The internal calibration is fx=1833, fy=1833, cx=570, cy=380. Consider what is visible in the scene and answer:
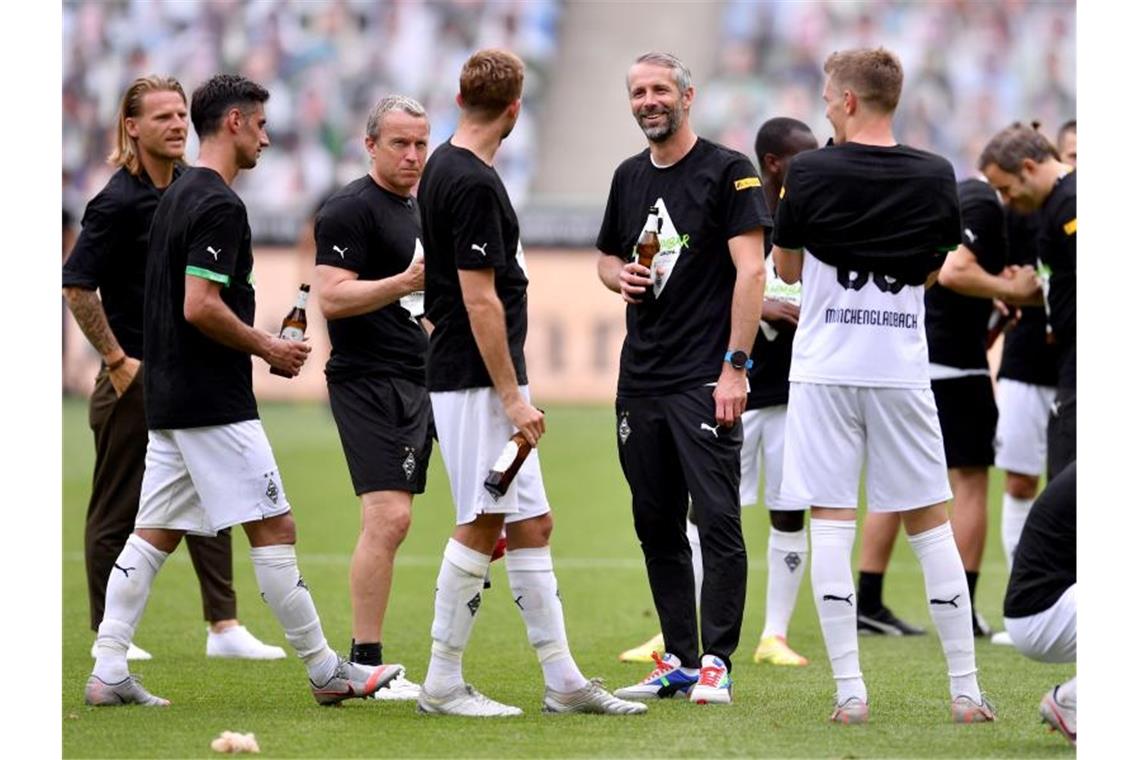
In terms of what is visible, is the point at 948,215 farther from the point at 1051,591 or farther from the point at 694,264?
the point at 1051,591

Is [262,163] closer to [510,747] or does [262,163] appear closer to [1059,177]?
[1059,177]

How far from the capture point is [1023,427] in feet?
31.4

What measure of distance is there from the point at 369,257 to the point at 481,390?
114 cm

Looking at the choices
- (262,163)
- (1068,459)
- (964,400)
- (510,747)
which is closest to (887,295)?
(510,747)

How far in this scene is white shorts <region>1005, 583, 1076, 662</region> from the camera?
5371mm

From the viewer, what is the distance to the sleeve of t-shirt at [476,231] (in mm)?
6055

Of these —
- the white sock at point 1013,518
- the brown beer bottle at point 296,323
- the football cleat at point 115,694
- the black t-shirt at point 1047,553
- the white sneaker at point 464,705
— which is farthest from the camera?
the white sock at point 1013,518

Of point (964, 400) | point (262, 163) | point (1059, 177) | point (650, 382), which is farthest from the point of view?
point (262, 163)

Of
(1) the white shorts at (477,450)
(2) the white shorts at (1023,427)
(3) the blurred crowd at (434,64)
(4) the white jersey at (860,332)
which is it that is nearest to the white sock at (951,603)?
(4) the white jersey at (860,332)

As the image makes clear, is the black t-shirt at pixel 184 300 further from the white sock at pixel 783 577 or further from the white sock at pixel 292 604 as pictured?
the white sock at pixel 783 577

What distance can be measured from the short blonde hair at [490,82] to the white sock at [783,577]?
2.80 metres

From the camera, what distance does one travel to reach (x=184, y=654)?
8227mm

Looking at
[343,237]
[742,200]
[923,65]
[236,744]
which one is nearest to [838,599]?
[742,200]

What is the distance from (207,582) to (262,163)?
70.9 ft
